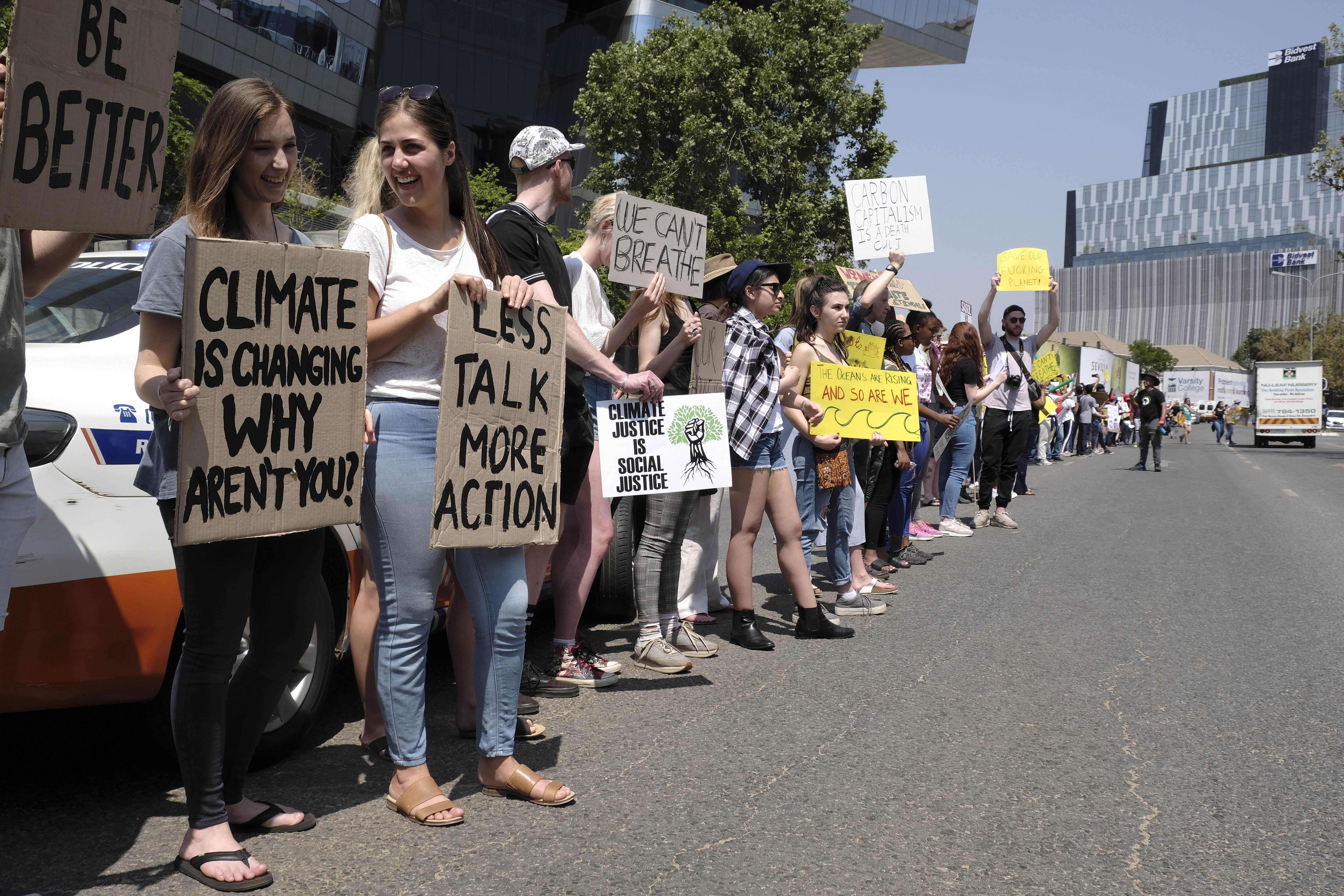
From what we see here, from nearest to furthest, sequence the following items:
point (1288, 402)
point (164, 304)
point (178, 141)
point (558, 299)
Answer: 1. point (164, 304)
2. point (558, 299)
3. point (178, 141)
4. point (1288, 402)

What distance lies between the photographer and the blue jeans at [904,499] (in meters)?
8.16

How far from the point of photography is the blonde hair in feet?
16.1

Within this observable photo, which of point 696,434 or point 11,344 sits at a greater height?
point 11,344

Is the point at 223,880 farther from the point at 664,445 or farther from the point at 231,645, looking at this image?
the point at 664,445

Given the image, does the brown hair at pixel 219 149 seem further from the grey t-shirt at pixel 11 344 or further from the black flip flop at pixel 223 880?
the black flip flop at pixel 223 880

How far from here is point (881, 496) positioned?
7691mm

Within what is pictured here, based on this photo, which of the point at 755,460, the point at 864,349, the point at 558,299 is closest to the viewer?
the point at 558,299

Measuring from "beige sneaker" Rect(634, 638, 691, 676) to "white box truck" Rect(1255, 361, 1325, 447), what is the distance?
4251 centimetres

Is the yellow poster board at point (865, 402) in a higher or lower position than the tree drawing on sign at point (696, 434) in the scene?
higher

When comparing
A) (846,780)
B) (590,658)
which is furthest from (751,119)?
(846,780)

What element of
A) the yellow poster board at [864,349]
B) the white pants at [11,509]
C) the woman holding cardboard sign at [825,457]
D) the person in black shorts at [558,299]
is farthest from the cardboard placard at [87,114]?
the yellow poster board at [864,349]

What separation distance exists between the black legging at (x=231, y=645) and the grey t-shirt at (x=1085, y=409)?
96.8 ft

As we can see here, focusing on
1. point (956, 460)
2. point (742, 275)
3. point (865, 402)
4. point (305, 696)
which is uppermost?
point (742, 275)

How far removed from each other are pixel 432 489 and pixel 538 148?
1679 millimetres
